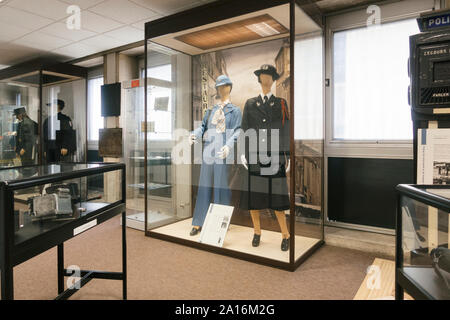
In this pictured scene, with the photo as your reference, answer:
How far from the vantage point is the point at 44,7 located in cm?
333

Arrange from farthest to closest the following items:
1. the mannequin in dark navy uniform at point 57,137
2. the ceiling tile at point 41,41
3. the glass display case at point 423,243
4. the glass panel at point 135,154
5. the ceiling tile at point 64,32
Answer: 1. the mannequin in dark navy uniform at point 57,137
2. the ceiling tile at point 41,41
3. the glass panel at point 135,154
4. the ceiling tile at point 64,32
5. the glass display case at point 423,243

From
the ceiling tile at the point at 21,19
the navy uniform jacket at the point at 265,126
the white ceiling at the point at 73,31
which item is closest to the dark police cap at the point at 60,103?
the white ceiling at the point at 73,31

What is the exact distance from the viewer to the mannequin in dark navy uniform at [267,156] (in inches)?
110

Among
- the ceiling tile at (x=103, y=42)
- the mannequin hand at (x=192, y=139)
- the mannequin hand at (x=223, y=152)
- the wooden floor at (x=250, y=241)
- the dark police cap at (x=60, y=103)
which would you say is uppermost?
the ceiling tile at (x=103, y=42)

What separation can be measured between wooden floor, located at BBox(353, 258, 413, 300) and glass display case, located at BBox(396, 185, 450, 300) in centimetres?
111

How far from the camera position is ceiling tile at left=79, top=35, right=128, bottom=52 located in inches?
168

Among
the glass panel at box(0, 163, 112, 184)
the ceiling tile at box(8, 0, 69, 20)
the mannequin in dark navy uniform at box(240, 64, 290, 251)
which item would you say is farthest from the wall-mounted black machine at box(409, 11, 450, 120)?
the ceiling tile at box(8, 0, 69, 20)

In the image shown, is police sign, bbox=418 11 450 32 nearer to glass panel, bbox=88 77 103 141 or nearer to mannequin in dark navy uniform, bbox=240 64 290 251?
mannequin in dark navy uniform, bbox=240 64 290 251

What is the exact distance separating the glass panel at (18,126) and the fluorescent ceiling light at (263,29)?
438cm

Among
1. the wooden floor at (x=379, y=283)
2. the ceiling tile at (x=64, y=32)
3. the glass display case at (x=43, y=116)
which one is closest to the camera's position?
the wooden floor at (x=379, y=283)

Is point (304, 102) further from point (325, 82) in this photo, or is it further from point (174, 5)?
point (174, 5)

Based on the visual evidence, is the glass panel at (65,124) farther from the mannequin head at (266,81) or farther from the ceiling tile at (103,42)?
the mannequin head at (266,81)

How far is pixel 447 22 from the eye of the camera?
1.79 metres

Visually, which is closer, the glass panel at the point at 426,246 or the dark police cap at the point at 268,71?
the glass panel at the point at 426,246
